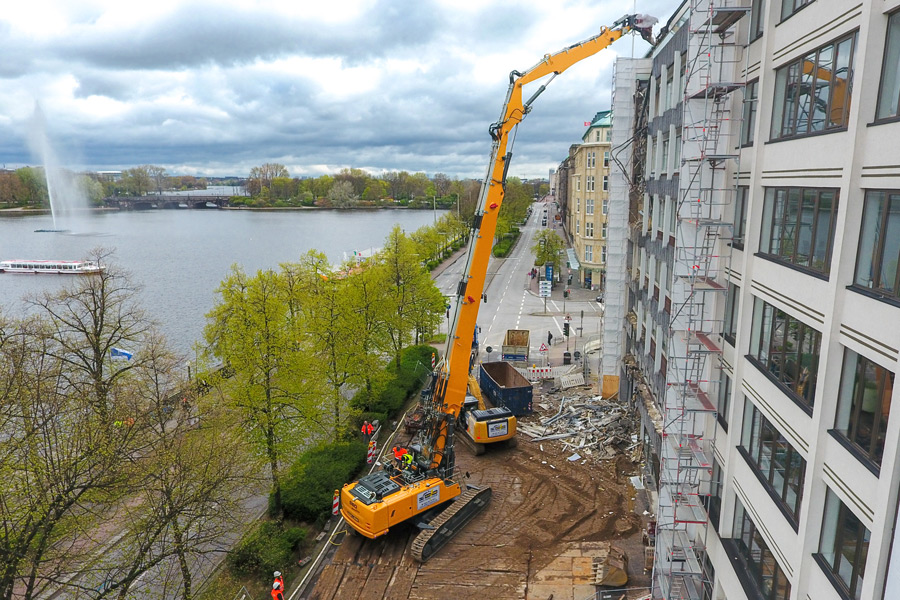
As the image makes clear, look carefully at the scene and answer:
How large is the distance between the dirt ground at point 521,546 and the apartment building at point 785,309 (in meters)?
3.86

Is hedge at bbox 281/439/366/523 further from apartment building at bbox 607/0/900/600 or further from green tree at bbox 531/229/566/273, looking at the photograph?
green tree at bbox 531/229/566/273

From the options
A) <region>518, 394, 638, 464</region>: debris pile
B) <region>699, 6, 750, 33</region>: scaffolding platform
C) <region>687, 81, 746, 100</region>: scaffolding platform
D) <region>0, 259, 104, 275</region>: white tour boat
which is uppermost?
<region>699, 6, 750, 33</region>: scaffolding platform

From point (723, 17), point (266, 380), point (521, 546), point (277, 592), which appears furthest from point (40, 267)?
point (723, 17)

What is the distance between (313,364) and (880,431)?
20064 mm

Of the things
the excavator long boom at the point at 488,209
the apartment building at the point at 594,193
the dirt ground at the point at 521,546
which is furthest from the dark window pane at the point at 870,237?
the apartment building at the point at 594,193

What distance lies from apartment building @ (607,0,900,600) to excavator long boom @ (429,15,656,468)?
3840 mm

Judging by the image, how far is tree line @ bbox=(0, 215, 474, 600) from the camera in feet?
46.4

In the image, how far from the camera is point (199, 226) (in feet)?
516

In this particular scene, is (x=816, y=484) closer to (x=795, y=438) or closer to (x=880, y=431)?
(x=795, y=438)

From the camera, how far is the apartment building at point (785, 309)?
774cm

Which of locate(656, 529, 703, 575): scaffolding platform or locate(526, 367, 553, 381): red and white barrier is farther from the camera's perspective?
locate(526, 367, 553, 381): red and white barrier

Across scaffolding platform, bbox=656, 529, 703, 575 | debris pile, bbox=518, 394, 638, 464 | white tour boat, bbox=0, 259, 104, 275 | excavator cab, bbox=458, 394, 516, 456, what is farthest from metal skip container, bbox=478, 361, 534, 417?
white tour boat, bbox=0, 259, 104, 275

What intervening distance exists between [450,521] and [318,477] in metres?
6.04

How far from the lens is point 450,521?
20.0 meters
